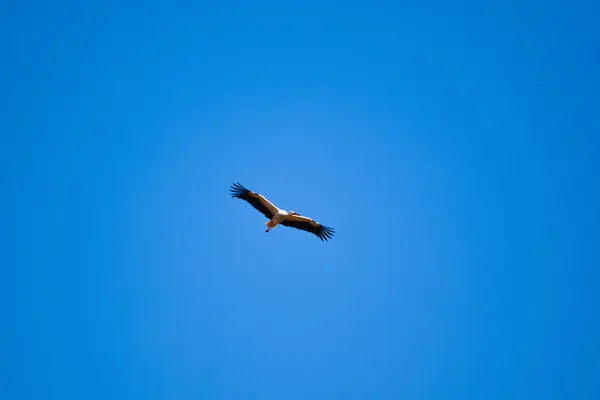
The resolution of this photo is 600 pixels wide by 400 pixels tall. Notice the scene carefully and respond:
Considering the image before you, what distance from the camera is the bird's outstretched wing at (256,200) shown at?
851 inches

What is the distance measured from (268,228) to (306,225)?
1900mm

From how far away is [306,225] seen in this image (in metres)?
22.8

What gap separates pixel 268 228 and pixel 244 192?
6.35 feet

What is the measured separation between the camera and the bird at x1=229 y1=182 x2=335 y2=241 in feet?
71.3

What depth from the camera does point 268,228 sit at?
72.1 ft

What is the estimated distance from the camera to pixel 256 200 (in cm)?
2192

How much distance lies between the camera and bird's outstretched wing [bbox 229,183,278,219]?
70.9 feet

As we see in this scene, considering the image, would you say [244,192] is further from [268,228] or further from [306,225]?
[306,225]

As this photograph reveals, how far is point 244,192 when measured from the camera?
71.4 feet

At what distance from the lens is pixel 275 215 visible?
72.4ft

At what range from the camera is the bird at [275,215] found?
21.7 m

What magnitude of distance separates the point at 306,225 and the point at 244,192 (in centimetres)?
332

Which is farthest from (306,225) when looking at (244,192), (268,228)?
(244,192)

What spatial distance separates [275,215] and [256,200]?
109cm
